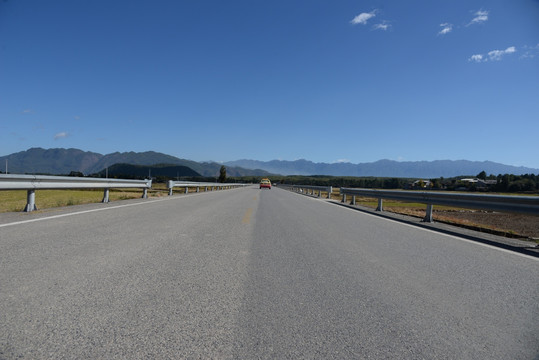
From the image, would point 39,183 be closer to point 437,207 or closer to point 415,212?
point 415,212

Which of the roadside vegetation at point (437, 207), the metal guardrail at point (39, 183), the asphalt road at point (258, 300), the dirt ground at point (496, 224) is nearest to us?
the asphalt road at point (258, 300)

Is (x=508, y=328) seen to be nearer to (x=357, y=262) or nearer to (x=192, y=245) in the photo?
(x=357, y=262)

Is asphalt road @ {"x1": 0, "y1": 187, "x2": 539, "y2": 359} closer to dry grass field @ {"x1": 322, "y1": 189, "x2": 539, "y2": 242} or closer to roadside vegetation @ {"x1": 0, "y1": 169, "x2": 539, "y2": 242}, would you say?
dry grass field @ {"x1": 322, "y1": 189, "x2": 539, "y2": 242}

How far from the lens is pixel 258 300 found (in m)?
3.19

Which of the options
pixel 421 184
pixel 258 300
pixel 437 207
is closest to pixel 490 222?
pixel 437 207

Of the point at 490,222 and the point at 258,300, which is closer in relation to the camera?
A: the point at 258,300

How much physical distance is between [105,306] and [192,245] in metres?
2.74

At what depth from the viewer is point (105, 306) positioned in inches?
116

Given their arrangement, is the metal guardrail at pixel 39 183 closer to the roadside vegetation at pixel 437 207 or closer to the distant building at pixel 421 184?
the roadside vegetation at pixel 437 207

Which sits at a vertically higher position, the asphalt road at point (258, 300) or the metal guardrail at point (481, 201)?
the metal guardrail at point (481, 201)

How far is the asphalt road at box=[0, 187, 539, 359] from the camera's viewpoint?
92.3 inches

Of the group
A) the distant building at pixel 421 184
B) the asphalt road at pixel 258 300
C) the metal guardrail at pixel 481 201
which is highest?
the metal guardrail at pixel 481 201

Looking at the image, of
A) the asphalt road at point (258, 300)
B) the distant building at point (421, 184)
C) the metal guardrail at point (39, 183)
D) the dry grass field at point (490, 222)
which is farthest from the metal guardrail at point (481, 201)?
the distant building at point (421, 184)

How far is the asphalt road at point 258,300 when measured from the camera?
234 cm
